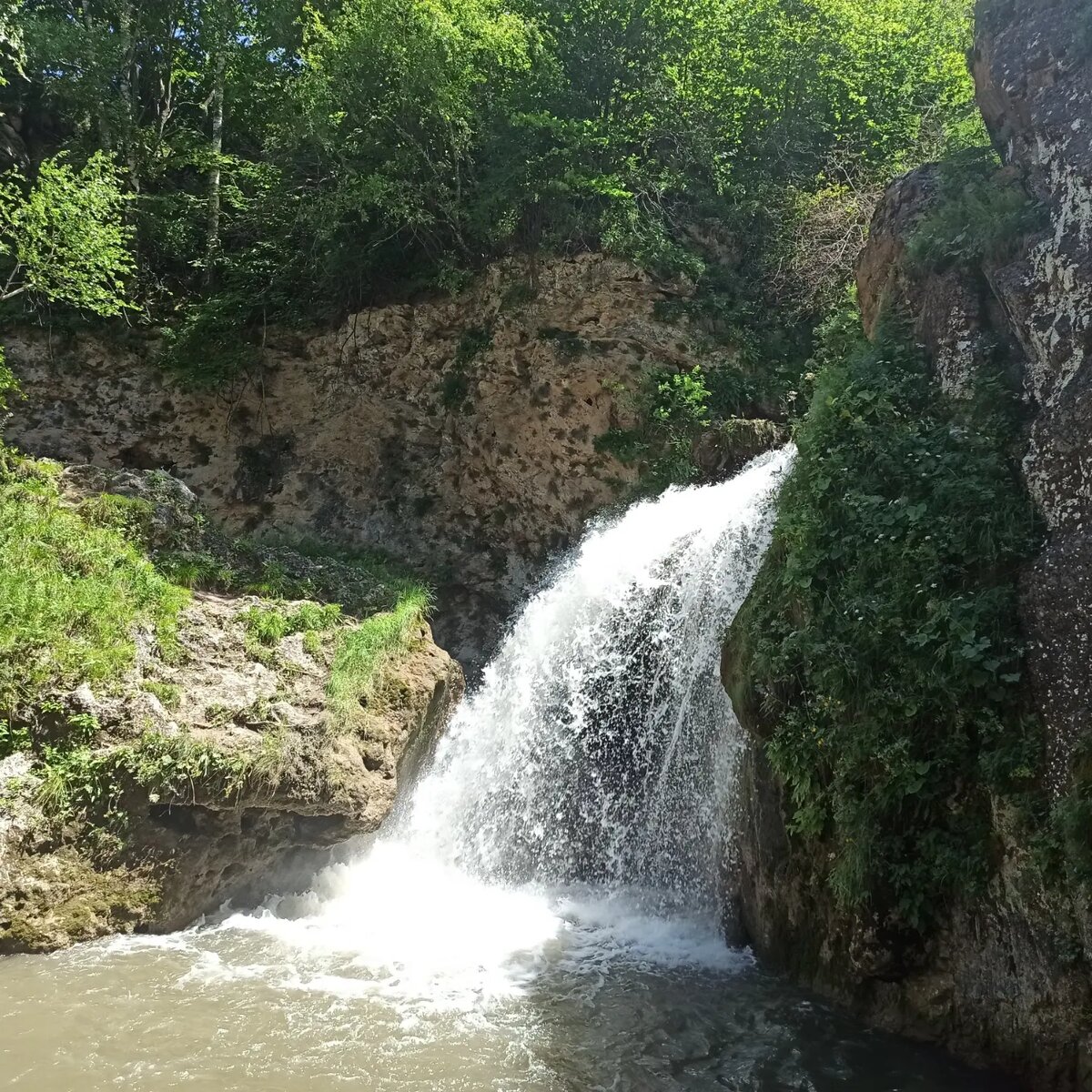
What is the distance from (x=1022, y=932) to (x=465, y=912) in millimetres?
4674

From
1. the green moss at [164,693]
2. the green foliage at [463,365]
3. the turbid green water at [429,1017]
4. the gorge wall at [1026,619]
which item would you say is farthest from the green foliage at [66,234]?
the gorge wall at [1026,619]

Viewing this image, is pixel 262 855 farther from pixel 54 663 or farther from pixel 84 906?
pixel 54 663

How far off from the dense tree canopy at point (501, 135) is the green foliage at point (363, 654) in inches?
289

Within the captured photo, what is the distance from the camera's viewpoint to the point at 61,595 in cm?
719

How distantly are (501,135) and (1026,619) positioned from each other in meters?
12.3

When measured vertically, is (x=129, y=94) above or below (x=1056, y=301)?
above

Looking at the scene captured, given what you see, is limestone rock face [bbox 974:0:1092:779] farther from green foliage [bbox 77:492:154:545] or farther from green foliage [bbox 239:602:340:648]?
green foliage [bbox 77:492:154:545]

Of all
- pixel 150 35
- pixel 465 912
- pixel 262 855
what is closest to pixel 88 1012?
pixel 262 855

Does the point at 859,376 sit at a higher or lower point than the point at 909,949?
higher

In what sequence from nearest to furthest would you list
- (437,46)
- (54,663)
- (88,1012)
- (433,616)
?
(88,1012), (54,663), (437,46), (433,616)

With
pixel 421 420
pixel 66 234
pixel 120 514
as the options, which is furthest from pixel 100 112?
pixel 120 514

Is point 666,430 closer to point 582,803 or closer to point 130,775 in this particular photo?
point 582,803

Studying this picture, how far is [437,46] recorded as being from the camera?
13.1m

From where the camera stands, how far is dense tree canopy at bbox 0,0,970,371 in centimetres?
1363
